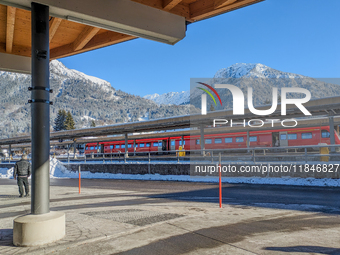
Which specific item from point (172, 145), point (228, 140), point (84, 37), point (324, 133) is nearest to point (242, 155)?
point (84, 37)

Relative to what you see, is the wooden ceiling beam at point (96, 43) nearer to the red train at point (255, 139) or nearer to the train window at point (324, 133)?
the red train at point (255, 139)

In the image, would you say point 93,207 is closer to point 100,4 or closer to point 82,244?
point 82,244

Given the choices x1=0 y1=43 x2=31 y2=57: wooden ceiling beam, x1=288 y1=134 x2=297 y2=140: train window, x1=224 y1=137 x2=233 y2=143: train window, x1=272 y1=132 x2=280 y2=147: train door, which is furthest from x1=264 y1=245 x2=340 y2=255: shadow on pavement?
x1=224 y1=137 x2=233 y2=143: train window

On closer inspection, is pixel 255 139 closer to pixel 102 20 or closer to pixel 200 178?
pixel 200 178

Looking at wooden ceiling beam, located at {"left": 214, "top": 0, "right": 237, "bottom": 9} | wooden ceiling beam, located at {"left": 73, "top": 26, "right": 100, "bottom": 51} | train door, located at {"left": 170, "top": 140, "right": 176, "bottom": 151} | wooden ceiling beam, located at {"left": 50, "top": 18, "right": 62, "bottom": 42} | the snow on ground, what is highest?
wooden ceiling beam, located at {"left": 214, "top": 0, "right": 237, "bottom": 9}

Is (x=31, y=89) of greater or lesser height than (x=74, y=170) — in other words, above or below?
above

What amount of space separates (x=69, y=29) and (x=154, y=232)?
5954mm

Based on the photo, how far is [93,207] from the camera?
9.27 meters

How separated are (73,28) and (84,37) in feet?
1.29

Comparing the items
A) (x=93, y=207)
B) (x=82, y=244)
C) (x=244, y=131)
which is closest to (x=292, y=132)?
(x=244, y=131)

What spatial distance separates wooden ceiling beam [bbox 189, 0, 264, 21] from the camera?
7.01m

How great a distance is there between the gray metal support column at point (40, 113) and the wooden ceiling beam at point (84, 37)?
1.98 m

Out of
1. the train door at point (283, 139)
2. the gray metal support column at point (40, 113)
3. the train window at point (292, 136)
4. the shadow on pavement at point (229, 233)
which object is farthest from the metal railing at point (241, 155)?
the gray metal support column at point (40, 113)

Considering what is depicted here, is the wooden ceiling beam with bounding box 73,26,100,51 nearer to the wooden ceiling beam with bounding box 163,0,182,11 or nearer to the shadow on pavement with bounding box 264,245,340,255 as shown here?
the wooden ceiling beam with bounding box 163,0,182,11
